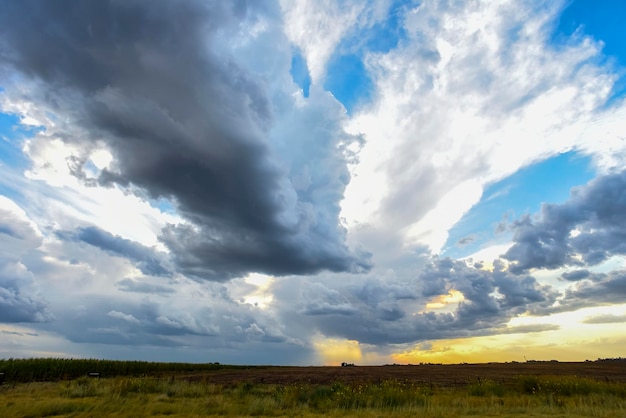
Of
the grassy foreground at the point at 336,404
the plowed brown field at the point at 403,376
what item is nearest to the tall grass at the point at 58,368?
the plowed brown field at the point at 403,376

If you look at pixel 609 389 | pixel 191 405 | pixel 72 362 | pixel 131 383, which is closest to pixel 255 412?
pixel 191 405

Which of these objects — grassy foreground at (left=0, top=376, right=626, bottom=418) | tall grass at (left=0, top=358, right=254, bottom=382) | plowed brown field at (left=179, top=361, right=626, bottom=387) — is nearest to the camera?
grassy foreground at (left=0, top=376, right=626, bottom=418)

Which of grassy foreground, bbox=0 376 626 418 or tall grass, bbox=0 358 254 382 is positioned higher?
tall grass, bbox=0 358 254 382

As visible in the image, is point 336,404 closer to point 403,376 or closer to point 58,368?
point 403,376

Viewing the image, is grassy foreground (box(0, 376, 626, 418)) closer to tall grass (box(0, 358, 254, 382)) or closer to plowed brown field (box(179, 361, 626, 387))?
plowed brown field (box(179, 361, 626, 387))

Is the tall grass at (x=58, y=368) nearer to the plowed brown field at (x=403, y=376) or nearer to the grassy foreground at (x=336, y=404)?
the plowed brown field at (x=403, y=376)

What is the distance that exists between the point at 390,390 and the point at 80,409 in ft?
65.4

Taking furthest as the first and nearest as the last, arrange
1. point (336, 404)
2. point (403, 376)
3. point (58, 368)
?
point (403, 376), point (58, 368), point (336, 404)

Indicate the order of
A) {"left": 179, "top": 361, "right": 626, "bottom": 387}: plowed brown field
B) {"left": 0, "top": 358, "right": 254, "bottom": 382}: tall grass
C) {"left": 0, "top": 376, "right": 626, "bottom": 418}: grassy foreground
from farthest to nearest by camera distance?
{"left": 0, "top": 358, "right": 254, "bottom": 382}: tall grass
{"left": 179, "top": 361, "right": 626, "bottom": 387}: plowed brown field
{"left": 0, "top": 376, "right": 626, "bottom": 418}: grassy foreground

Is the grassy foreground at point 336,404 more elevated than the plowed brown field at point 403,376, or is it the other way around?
the plowed brown field at point 403,376

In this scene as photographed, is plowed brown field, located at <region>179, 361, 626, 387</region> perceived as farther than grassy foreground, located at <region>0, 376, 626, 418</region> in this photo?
Yes

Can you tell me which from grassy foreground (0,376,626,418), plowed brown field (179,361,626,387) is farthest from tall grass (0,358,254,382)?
grassy foreground (0,376,626,418)

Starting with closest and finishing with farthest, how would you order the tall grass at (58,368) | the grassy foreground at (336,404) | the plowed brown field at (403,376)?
the grassy foreground at (336,404) < the plowed brown field at (403,376) < the tall grass at (58,368)

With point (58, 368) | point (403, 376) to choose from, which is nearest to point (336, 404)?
point (403, 376)
